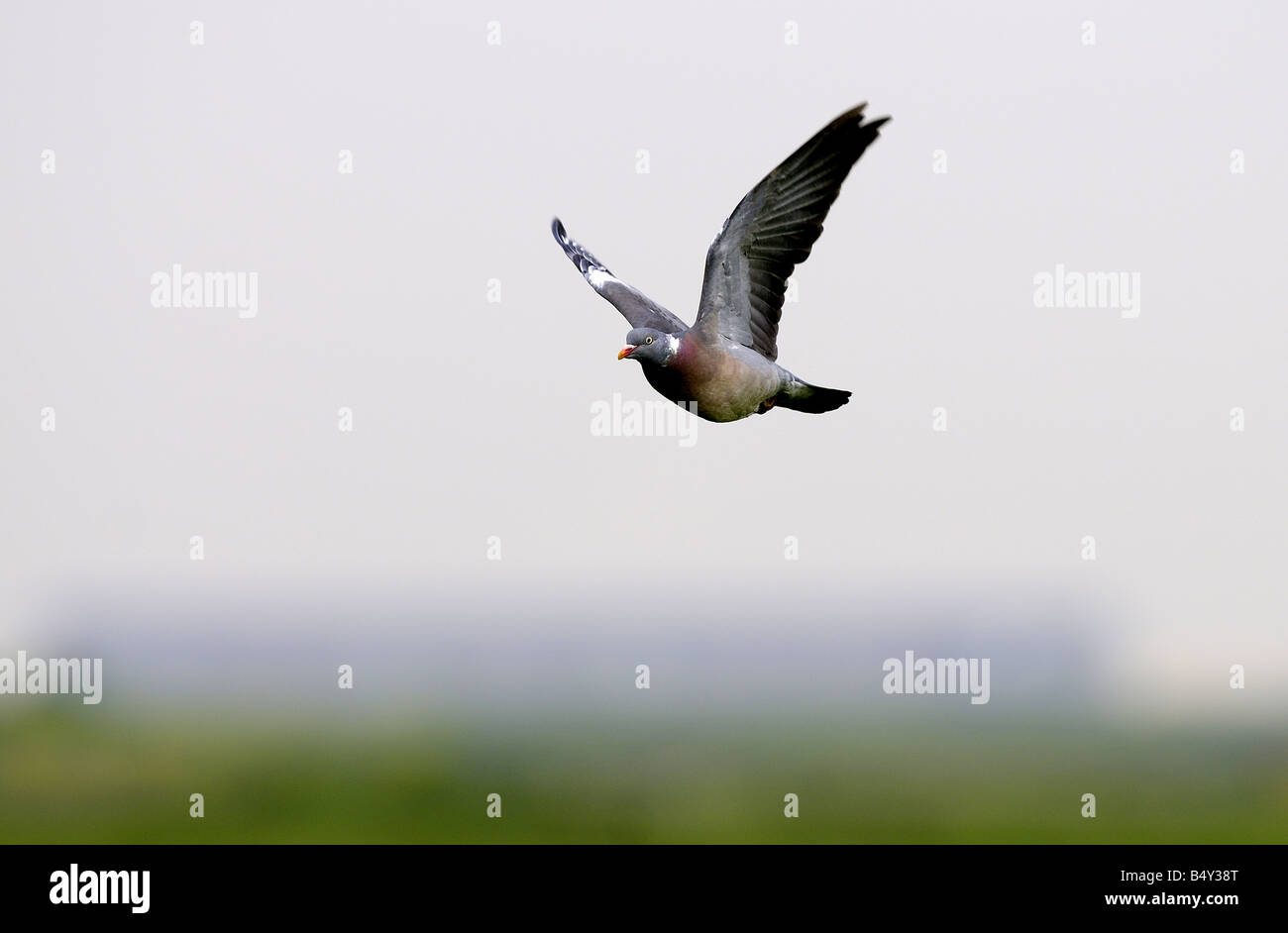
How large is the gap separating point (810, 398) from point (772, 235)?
3.69ft

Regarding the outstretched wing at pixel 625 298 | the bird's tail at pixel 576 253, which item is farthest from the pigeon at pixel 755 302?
the bird's tail at pixel 576 253

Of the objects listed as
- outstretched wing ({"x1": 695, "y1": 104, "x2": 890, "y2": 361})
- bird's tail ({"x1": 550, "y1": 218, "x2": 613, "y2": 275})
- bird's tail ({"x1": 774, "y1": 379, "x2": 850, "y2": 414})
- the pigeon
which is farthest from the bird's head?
bird's tail ({"x1": 550, "y1": 218, "x2": 613, "y2": 275})

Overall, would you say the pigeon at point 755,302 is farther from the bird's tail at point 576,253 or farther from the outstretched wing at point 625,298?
the bird's tail at point 576,253

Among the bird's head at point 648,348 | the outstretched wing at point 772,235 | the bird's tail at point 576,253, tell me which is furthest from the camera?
the bird's tail at point 576,253

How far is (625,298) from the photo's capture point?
1014 cm

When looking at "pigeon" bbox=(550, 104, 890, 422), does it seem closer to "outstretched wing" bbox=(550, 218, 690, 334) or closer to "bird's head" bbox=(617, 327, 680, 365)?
"bird's head" bbox=(617, 327, 680, 365)

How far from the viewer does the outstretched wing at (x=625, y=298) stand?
32.0 feet

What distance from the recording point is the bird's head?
8781mm

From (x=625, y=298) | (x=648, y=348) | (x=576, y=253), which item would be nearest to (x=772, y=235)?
(x=648, y=348)

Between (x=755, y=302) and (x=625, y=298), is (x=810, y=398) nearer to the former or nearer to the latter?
(x=755, y=302)

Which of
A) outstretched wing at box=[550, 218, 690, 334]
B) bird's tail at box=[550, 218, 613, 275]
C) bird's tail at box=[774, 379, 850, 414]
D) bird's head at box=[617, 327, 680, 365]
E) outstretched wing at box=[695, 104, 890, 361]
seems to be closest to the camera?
outstretched wing at box=[695, 104, 890, 361]

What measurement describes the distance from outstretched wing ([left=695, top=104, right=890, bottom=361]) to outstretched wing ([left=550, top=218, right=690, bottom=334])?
1.20 ft
